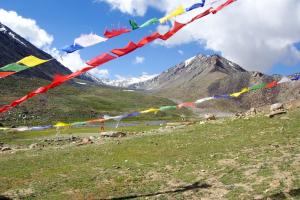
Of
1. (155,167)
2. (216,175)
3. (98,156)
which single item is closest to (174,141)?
(98,156)

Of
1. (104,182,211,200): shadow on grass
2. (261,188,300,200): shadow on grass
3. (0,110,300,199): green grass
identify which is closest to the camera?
(261,188,300,200): shadow on grass

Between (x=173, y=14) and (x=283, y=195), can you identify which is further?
(x=283, y=195)

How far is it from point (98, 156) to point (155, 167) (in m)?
7.47

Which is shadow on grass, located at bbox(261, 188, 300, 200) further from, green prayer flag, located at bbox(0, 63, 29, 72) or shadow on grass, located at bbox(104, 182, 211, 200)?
green prayer flag, located at bbox(0, 63, 29, 72)

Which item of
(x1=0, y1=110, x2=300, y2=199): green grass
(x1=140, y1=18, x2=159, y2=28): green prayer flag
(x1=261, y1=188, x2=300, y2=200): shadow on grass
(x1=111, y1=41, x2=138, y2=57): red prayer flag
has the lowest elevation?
(x1=261, y1=188, x2=300, y2=200): shadow on grass

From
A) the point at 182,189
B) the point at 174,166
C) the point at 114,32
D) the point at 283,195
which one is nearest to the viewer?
the point at 114,32

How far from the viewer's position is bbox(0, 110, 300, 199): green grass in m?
24.1

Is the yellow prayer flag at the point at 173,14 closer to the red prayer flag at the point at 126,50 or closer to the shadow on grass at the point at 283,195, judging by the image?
the red prayer flag at the point at 126,50

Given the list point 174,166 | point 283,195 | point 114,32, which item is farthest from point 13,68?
point 174,166

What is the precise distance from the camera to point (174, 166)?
96.9 ft

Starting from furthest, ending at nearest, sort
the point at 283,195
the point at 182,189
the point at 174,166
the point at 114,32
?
the point at 174,166 < the point at 182,189 < the point at 283,195 < the point at 114,32

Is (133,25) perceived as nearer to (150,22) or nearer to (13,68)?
(150,22)

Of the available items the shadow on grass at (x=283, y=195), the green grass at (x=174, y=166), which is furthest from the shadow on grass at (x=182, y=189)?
the shadow on grass at (x=283, y=195)

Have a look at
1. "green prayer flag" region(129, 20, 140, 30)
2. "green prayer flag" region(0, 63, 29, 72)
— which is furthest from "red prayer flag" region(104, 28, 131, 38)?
"green prayer flag" region(0, 63, 29, 72)
